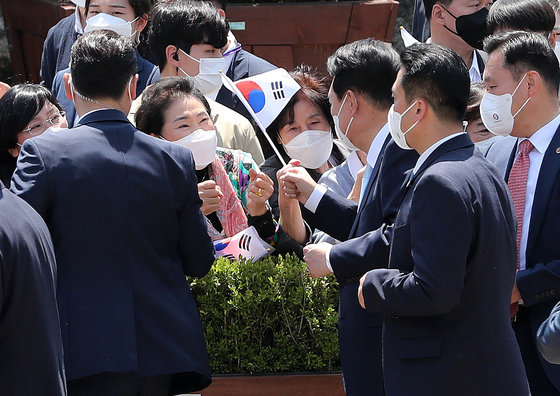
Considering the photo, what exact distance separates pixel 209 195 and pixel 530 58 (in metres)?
1.55

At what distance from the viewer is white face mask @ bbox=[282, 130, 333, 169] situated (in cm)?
478

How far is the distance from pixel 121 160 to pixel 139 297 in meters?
0.52

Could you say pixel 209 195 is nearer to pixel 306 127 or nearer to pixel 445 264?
pixel 306 127

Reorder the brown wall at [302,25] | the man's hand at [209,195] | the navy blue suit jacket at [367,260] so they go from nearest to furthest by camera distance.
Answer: the navy blue suit jacket at [367,260], the man's hand at [209,195], the brown wall at [302,25]

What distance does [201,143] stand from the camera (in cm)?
435

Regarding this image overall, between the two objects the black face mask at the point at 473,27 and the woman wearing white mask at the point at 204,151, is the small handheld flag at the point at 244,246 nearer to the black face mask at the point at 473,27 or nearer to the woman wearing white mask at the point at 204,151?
the woman wearing white mask at the point at 204,151

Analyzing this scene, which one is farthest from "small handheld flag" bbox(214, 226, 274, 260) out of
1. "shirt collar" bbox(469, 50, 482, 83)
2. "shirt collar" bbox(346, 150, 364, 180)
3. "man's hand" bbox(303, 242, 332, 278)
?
"shirt collar" bbox(469, 50, 482, 83)

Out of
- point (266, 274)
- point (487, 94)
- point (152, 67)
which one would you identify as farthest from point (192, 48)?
point (487, 94)

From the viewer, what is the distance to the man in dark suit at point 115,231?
3426mm

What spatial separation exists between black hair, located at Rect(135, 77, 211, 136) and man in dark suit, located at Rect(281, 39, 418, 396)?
2.17ft

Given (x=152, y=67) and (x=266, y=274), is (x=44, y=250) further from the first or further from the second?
(x=152, y=67)

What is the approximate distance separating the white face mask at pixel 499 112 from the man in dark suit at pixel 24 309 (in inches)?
85.5

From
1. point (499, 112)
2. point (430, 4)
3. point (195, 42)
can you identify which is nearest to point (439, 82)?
point (499, 112)

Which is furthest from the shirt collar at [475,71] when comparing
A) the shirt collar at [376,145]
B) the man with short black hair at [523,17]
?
the shirt collar at [376,145]
